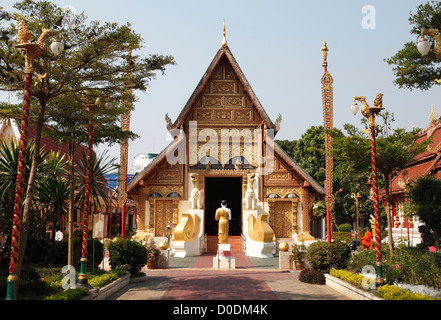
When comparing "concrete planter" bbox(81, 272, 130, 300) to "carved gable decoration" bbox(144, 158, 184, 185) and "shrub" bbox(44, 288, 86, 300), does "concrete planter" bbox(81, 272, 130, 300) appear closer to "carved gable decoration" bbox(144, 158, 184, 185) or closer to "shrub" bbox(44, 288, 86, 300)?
"shrub" bbox(44, 288, 86, 300)

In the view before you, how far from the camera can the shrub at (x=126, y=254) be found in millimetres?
13148

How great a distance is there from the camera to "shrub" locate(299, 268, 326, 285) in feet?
41.5

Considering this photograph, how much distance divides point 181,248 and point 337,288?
1072cm

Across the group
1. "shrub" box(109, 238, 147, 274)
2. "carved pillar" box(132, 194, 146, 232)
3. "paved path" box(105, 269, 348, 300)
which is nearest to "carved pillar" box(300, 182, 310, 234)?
"paved path" box(105, 269, 348, 300)

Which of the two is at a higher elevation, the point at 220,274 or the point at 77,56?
the point at 77,56

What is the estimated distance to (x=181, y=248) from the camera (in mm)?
20656

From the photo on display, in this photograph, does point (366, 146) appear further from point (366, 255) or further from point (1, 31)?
point (1, 31)

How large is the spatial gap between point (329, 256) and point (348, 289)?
252 cm

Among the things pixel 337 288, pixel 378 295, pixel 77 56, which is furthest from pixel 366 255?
pixel 77 56

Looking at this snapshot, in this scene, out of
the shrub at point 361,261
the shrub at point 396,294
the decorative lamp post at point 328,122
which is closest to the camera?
the shrub at point 396,294

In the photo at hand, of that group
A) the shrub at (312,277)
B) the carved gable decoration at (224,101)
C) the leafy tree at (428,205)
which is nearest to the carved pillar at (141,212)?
the carved gable decoration at (224,101)

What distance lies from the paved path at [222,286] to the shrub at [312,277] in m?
0.20

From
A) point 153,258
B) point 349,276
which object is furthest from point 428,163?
point 153,258

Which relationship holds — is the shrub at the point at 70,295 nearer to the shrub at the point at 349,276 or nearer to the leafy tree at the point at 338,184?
the shrub at the point at 349,276
